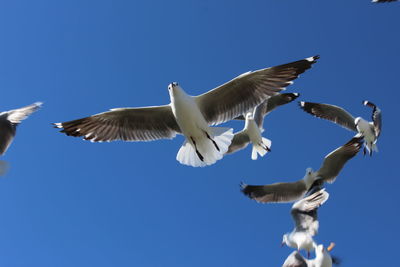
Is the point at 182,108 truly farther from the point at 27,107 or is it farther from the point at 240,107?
the point at 27,107

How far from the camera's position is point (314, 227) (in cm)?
702

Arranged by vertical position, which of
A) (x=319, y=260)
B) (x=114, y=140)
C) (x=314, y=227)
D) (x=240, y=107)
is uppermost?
(x=240, y=107)

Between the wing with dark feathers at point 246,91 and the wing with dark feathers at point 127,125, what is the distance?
19.4 inches

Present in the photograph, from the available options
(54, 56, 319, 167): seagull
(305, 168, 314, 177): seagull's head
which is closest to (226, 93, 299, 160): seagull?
(305, 168, 314, 177): seagull's head

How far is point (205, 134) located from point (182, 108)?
445 millimetres

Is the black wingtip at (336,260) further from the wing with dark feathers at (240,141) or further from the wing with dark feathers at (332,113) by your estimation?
the wing with dark feathers at (332,113)

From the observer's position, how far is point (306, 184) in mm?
8922

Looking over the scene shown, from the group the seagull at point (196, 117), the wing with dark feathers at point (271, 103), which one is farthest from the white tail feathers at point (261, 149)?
the seagull at point (196, 117)

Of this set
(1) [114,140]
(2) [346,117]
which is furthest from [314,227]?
(2) [346,117]

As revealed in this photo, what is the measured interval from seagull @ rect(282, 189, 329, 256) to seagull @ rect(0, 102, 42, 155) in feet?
12.6

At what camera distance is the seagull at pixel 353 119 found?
9.61 metres

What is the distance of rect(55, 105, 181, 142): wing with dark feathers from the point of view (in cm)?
665

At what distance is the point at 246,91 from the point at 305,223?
1.98m

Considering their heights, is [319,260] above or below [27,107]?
below
